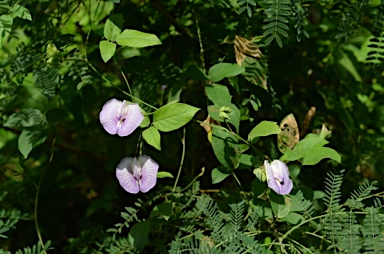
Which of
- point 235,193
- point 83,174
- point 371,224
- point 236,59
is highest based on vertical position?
point 236,59

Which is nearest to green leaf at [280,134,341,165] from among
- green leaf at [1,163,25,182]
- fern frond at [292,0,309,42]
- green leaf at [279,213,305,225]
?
green leaf at [279,213,305,225]

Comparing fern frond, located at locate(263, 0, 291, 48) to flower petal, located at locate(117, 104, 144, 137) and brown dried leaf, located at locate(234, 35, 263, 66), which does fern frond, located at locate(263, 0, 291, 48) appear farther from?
flower petal, located at locate(117, 104, 144, 137)

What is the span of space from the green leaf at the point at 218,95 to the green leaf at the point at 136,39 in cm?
20

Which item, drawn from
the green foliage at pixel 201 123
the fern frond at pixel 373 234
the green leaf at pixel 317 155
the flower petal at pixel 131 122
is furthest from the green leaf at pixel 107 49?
the fern frond at pixel 373 234

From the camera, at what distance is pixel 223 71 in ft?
4.42

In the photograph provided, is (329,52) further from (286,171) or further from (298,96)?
(286,171)

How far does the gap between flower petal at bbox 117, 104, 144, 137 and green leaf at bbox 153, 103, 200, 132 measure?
5 cm

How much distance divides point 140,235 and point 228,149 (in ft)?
0.79

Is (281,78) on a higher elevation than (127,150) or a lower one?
higher

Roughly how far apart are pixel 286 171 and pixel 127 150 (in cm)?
59

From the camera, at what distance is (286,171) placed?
3.84 ft

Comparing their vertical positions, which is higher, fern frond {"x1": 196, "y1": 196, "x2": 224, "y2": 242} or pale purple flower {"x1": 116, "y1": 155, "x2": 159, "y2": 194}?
pale purple flower {"x1": 116, "y1": 155, "x2": 159, "y2": 194}

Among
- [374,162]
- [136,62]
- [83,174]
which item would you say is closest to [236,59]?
[136,62]

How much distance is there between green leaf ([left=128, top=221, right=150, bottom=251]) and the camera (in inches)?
50.3
